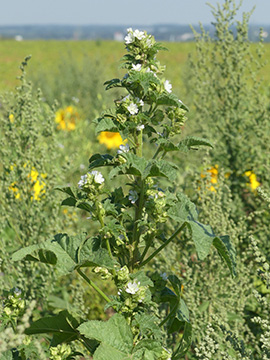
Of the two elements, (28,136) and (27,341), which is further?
(28,136)

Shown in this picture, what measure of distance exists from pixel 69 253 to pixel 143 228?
0.94 feet

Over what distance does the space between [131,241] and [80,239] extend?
177 mm

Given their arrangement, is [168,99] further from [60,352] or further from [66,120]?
[66,120]

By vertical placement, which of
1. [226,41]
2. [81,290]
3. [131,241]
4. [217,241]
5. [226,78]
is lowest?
[81,290]

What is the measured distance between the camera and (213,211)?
95.7 inches

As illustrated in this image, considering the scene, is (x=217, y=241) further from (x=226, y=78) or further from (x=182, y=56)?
(x=182, y=56)

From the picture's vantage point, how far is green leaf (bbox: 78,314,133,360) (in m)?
1.10

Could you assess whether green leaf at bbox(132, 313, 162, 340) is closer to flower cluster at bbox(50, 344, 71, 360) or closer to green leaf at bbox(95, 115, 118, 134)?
flower cluster at bbox(50, 344, 71, 360)

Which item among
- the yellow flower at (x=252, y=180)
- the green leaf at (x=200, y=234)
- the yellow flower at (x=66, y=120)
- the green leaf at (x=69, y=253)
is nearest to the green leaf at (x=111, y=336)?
the green leaf at (x=69, y=253)

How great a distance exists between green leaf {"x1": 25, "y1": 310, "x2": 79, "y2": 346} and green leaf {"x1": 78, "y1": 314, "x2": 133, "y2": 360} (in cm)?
22

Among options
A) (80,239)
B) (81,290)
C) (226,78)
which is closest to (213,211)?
(81,290)

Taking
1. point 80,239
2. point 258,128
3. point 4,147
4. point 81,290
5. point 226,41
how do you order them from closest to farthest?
point 80,239
point 81,290
point 4,147
point 258,128
point 226,41

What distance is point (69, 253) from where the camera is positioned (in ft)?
4.28

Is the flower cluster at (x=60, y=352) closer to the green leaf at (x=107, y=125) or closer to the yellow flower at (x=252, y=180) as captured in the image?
the green leaf at (x=107, y=125)
